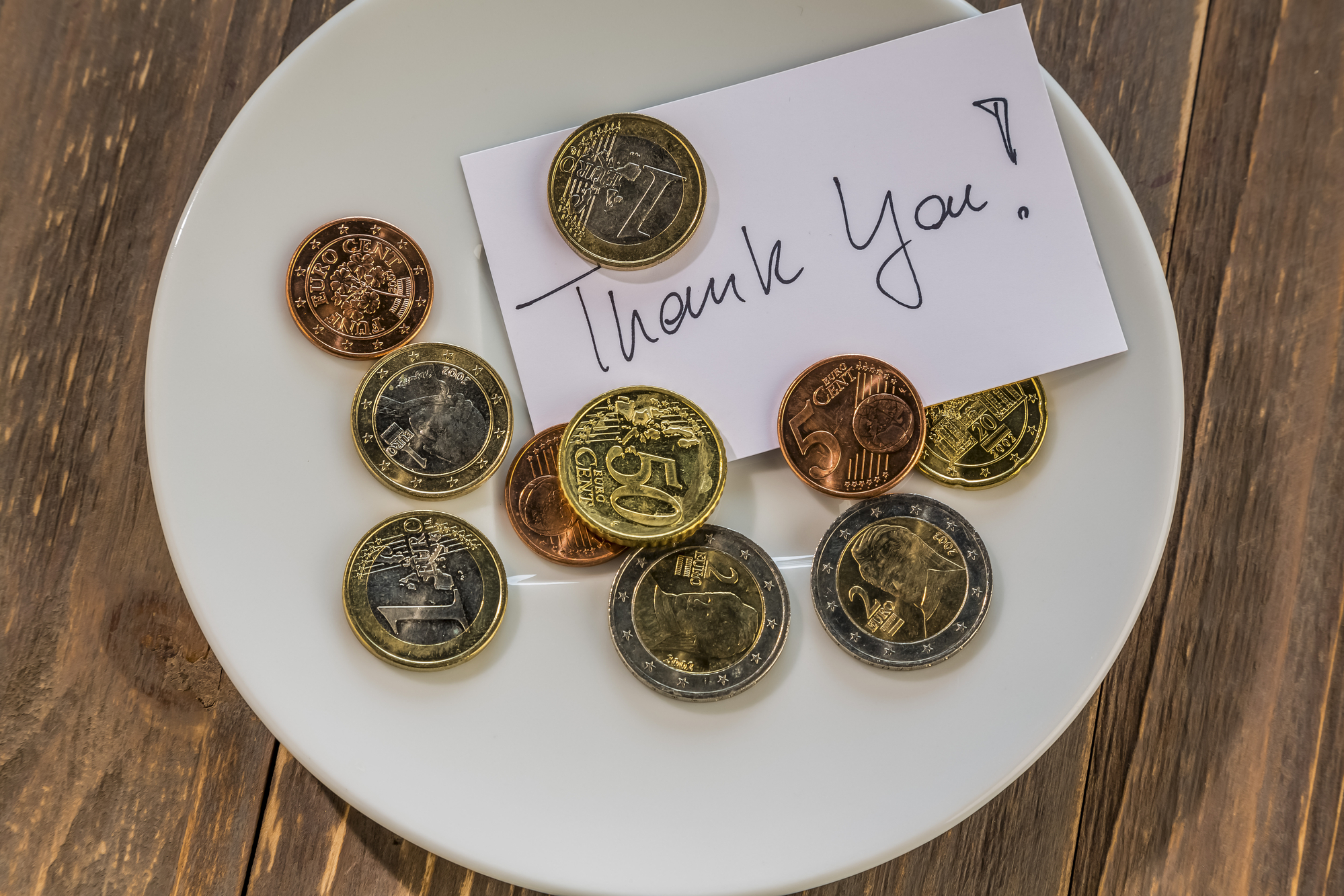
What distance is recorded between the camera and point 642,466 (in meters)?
0.60

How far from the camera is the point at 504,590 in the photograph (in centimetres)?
59

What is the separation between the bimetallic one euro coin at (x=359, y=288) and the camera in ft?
1.99

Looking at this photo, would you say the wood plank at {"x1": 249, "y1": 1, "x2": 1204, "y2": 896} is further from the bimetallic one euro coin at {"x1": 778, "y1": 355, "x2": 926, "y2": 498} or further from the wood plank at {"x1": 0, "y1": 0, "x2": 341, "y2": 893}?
the bimetallic one euro coin at {"x1": 778, "y1": 355, "x2": 926, "y2": 498}

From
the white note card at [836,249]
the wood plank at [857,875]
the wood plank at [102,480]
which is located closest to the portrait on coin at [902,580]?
the white note card at [836,249]

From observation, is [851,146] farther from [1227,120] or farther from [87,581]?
[87,581]

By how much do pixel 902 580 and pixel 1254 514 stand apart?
38 cm

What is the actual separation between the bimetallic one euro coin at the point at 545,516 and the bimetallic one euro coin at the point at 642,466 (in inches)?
0.7

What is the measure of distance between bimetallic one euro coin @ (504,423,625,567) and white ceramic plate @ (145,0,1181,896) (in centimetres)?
1

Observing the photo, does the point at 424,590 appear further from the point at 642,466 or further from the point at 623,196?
the point at 623,196

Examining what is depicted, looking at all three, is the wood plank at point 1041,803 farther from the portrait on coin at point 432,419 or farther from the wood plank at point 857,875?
the portrait on coin at point 432,419

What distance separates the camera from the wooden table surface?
0.70m

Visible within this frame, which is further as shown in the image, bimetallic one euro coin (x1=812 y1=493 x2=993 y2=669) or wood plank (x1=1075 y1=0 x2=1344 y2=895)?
wood plank (x1=1075 y1=0 x2=1344 y2=895)

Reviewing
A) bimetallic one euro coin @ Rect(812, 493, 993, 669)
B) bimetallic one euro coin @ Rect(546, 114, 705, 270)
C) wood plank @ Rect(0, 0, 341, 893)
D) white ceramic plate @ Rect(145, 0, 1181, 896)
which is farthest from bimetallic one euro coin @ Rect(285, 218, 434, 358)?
bimetallic one euro coin @ Rect(812, 493, 993, 669)

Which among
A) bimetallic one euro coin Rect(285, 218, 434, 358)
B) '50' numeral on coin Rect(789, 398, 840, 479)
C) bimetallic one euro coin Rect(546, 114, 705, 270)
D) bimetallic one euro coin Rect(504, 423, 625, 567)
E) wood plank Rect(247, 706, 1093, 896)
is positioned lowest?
wood plank Rect(247, 706, 1093, 896)
